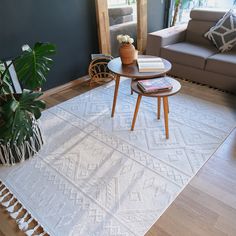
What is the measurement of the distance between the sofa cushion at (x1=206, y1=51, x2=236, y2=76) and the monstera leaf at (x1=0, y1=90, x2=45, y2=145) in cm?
199

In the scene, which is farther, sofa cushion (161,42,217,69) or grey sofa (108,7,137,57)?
grey sofa (108,7,137,57)

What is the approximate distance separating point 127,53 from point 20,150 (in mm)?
1233

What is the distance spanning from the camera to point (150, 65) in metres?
1.98

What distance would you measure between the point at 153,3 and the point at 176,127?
2432 mm

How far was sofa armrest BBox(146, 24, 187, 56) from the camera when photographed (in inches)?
113

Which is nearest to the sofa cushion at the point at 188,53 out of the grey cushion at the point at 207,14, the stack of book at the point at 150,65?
the grey cushion at the point at 207,14

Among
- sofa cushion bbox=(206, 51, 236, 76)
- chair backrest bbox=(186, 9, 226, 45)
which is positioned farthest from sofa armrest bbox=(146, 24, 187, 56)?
sofa cushion bbox=(206, 51, 236, 76)

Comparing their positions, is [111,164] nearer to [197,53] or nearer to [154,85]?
[154,85]

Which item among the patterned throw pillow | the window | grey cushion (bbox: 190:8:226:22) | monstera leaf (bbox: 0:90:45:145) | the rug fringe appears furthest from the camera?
the window

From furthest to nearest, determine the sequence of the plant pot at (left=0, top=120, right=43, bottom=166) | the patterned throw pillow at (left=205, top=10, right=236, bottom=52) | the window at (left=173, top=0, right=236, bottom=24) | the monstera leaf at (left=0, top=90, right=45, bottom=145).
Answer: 1. the window at (left=173, top=0, right=236, bottom=24)
2. the patterned throw pillow at (left=205, top=10, right=236, bottom=52)
3. the plant pot at (left=0, top=120, right=43, bottom=166)
4. the monstera leaf at (left=0, top=90, right=45, bottom=145)

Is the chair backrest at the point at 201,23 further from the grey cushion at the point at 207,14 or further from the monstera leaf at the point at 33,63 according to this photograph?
the monstera leaf at the point at 33,63

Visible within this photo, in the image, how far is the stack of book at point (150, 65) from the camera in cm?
194

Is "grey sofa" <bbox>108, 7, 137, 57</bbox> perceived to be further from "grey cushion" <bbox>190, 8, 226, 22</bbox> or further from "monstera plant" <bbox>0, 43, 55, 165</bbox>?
"monstera plant" <bbox>0, 43, 55, 165</bbox>

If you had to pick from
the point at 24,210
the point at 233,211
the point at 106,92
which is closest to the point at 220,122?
the point at 233,211
